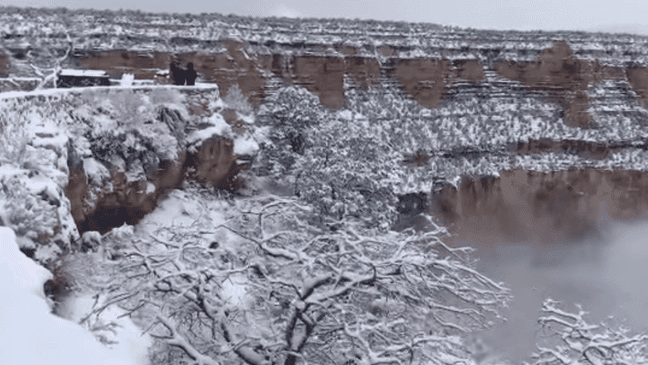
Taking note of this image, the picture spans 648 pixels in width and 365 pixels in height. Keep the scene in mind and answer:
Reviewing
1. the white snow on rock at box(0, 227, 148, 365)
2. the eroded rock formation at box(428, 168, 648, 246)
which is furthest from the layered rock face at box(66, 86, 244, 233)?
the eroded rock formation at box(428, 168, 648, 246)

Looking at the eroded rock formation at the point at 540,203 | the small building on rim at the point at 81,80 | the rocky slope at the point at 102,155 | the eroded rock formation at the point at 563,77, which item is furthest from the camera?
the eroded rock formation at the point at 563,77

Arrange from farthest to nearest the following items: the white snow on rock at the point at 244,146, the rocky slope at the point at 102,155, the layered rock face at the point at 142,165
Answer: the white snow on rock at the point at 244,146, the layered rock face at the point at 142,165, the rocky slope at the point at 102,155

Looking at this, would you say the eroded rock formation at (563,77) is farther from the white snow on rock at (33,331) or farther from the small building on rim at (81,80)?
the white snow on rock at (33,331)

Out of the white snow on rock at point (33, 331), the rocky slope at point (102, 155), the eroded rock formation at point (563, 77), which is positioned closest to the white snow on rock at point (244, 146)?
the rocky slope at point (102, 155)

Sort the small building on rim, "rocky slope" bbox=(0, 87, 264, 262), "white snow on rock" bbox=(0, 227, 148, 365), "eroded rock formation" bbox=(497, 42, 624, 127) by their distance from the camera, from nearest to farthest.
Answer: "white snow on rock" bbox=(0, 227, 148, 365) < "rocky slope" bbox=(0, 87, 264, 262) < the small building on rim < "eroded rock formation" bbox=(497, 42, 624, 127)

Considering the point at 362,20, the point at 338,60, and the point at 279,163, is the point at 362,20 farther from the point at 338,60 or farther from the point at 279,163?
the point at 279,163

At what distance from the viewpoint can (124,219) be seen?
16.0 meters

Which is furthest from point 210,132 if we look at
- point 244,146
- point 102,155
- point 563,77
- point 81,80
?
point 563,77

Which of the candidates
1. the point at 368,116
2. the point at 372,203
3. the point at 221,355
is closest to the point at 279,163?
the point at 372,203

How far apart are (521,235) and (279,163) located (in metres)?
17.9

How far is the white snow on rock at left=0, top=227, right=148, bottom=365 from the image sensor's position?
530 cm

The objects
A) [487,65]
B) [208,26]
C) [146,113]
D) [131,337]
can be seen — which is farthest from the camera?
[487,65]

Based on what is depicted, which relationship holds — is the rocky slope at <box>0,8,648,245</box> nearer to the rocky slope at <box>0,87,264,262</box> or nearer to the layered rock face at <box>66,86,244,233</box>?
the rocky slope at <box>0,87,264,262</box>

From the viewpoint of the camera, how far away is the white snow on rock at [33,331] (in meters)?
5.30
